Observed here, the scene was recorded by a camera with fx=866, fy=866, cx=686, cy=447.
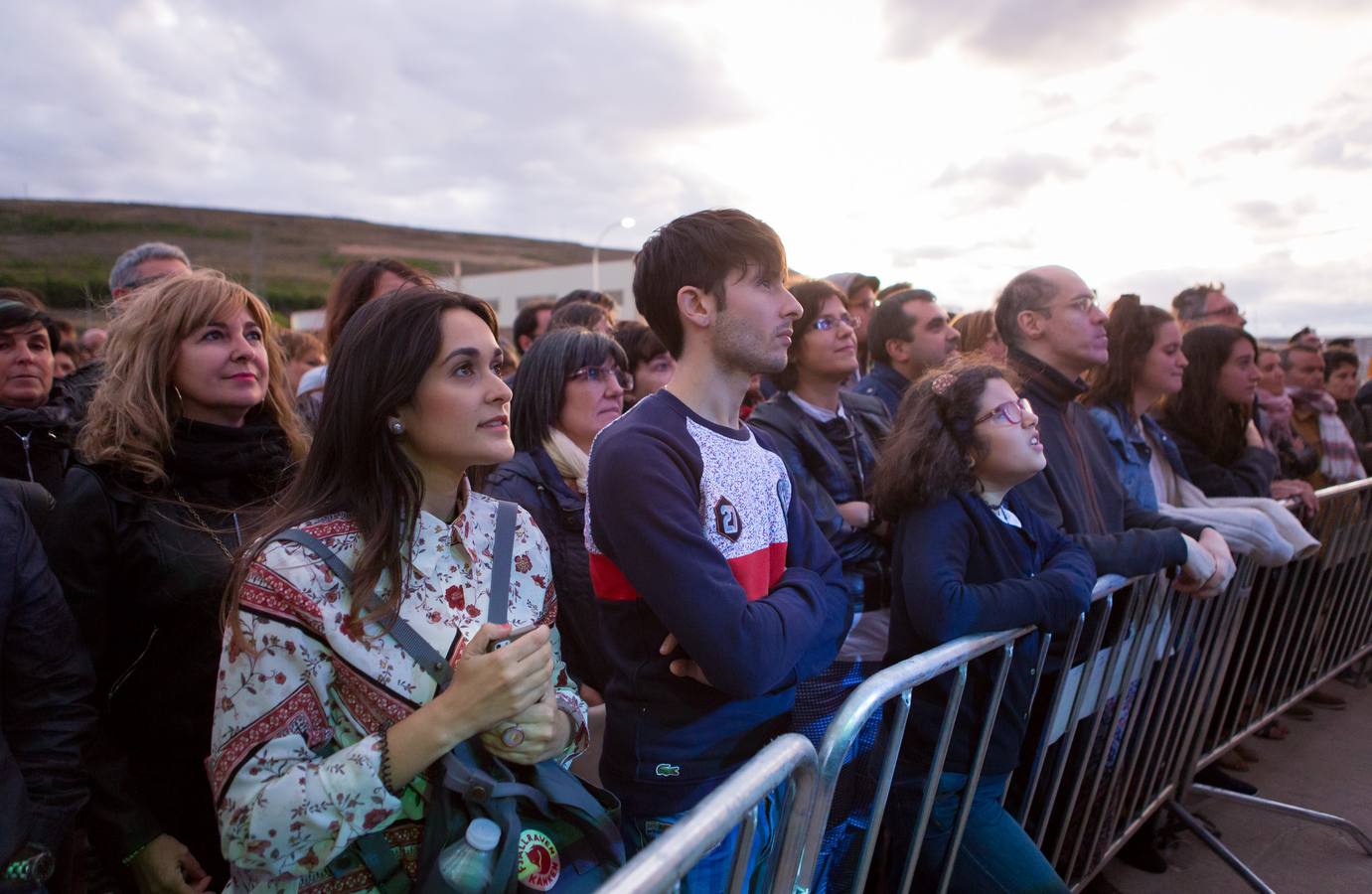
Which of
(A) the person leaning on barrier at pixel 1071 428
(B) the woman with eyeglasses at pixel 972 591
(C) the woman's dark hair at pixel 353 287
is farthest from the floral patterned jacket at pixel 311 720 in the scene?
(A) the person leaning on barrier at pixel 1071 428

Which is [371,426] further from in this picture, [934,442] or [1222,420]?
[1222,420]

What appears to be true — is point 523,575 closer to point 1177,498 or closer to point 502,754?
point 502,754

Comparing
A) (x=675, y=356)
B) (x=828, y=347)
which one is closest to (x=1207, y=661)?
(x=828, y=347)

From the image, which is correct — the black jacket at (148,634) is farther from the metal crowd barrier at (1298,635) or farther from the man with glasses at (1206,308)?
the man with glasses at (1206,308)

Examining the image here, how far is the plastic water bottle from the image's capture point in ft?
4.64

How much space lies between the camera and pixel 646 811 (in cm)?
193

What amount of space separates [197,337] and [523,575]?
1233 mm

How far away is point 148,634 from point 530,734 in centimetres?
118

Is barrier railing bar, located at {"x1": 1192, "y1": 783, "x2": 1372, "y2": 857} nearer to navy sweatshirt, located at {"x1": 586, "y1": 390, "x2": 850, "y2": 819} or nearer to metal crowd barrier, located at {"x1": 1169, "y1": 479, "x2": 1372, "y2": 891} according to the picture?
metal crowd barrier, located at {"x1": 1169, "y1": 479, "x2": 1372, "y2": 891}

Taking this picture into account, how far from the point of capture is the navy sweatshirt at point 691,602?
1771 millimetres

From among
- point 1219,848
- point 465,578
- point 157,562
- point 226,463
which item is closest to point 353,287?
point 226,463

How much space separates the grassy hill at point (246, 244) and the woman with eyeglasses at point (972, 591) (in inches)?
1533

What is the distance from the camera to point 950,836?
8.03 feet

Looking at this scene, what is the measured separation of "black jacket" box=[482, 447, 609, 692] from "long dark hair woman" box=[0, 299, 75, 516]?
1.54 meters
